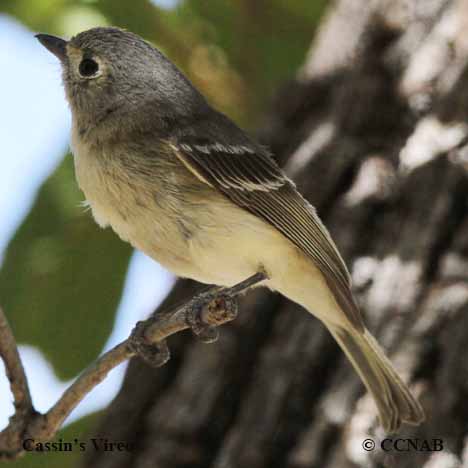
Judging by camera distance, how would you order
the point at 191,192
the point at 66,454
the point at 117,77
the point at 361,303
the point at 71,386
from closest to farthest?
the point at 71,386 < the point at 191,192 < the point at 117,77 < the point at 361,303 < the point at 66,454

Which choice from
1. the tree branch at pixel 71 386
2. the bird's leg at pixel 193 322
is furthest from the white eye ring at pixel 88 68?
the tree branch at pixel 71 386

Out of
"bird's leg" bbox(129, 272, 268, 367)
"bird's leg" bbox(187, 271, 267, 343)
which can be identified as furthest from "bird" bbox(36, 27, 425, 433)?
"bird's leg" bbox(187, 271, 267, 343)

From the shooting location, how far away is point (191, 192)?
4426 mm

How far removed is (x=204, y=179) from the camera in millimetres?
4508

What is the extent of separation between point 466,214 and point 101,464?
8.14 ft

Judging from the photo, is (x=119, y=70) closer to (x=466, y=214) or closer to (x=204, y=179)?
(x=204, y=179)

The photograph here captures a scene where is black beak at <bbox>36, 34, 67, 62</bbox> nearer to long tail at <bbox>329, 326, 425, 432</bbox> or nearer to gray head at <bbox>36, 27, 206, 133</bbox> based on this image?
gray head at <bbox>36, 27, 206, 133</bbox>

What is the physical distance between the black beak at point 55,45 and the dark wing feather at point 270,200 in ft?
2.86

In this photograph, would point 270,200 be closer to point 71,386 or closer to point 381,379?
point 381,379

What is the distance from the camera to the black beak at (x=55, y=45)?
Result: 5049mm

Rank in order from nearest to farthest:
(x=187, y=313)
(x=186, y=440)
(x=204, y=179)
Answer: (x=187, y=313)
(x=204, y=179)
(x=186, y=440)

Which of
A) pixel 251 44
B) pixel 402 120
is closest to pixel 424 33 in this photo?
pixel 402 120

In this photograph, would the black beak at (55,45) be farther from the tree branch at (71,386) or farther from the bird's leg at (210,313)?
the tree branch at (71,386)

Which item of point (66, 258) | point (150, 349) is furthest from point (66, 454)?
point (150, 349)
